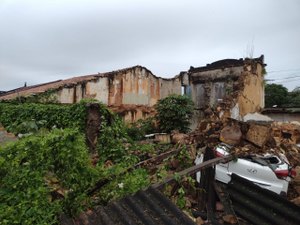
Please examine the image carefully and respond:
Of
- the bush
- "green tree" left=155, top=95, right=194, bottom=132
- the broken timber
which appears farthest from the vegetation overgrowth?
"green tree" left=155, top=95, right=194, bottom=132

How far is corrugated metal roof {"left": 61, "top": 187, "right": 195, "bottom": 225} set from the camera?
3404 mm

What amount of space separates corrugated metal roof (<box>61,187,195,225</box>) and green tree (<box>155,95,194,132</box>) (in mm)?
8203

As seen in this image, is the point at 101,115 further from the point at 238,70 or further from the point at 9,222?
the point at 238,70

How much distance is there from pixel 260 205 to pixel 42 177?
3.45 meters

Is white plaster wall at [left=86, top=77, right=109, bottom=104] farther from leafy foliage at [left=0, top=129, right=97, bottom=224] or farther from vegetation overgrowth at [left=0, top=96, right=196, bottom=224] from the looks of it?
leafy foliage at [left=0, top=129, right=97, bottom=224]

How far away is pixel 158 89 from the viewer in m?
15.8

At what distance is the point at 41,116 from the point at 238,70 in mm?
11774

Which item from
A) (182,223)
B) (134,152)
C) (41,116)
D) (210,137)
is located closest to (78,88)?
(41,116)

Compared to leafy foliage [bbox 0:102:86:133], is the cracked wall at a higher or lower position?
higher

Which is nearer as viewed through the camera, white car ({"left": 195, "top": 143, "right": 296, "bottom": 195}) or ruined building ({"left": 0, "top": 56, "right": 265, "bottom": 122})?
white car ({"left": 195, "top": 143, "right": 296, "bottom": 195})

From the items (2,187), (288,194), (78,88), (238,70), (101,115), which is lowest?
(288,194)

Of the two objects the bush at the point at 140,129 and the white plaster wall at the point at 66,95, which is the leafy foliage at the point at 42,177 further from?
A: the white plaster wall at the point at 66,95

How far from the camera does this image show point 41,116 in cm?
966

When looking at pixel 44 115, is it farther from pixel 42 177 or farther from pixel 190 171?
pixel 190 171
